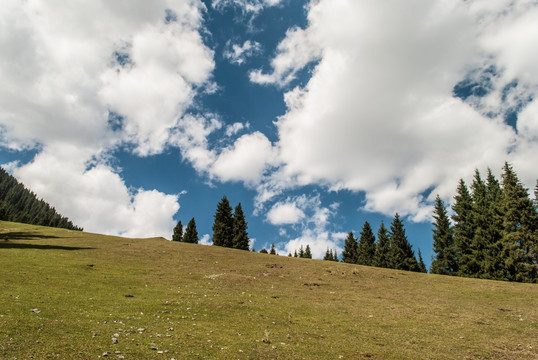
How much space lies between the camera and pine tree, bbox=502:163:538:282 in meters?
48.4

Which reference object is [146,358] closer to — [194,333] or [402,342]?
[194,333]

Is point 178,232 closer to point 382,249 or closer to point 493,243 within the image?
point 382,249

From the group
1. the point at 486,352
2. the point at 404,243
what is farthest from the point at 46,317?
the point at 404,243

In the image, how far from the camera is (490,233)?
5722cm

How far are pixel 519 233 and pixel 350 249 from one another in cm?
7032

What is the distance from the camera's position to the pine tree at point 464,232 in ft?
197

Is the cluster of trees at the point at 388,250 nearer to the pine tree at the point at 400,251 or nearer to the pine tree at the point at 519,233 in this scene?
the pine tree at the point at 400,251

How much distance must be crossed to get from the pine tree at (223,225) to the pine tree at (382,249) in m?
48.6

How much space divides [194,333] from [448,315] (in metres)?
19.8

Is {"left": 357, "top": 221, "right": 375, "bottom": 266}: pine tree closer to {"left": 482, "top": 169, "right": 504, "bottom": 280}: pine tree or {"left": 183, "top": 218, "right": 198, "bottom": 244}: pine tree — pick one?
{"left": 482, "top": 169, "right": 504, "bottom": 280}: pine tree

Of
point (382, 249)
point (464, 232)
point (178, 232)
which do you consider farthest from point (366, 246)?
point (178, 232)

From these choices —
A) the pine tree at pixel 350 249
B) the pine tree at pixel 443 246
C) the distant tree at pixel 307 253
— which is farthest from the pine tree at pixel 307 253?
the pine tree at pixel 443 246

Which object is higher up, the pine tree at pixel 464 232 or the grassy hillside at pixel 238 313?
the pine tree at pixel 464 232

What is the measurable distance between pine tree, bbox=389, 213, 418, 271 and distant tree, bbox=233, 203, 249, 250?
46686 millimetres
